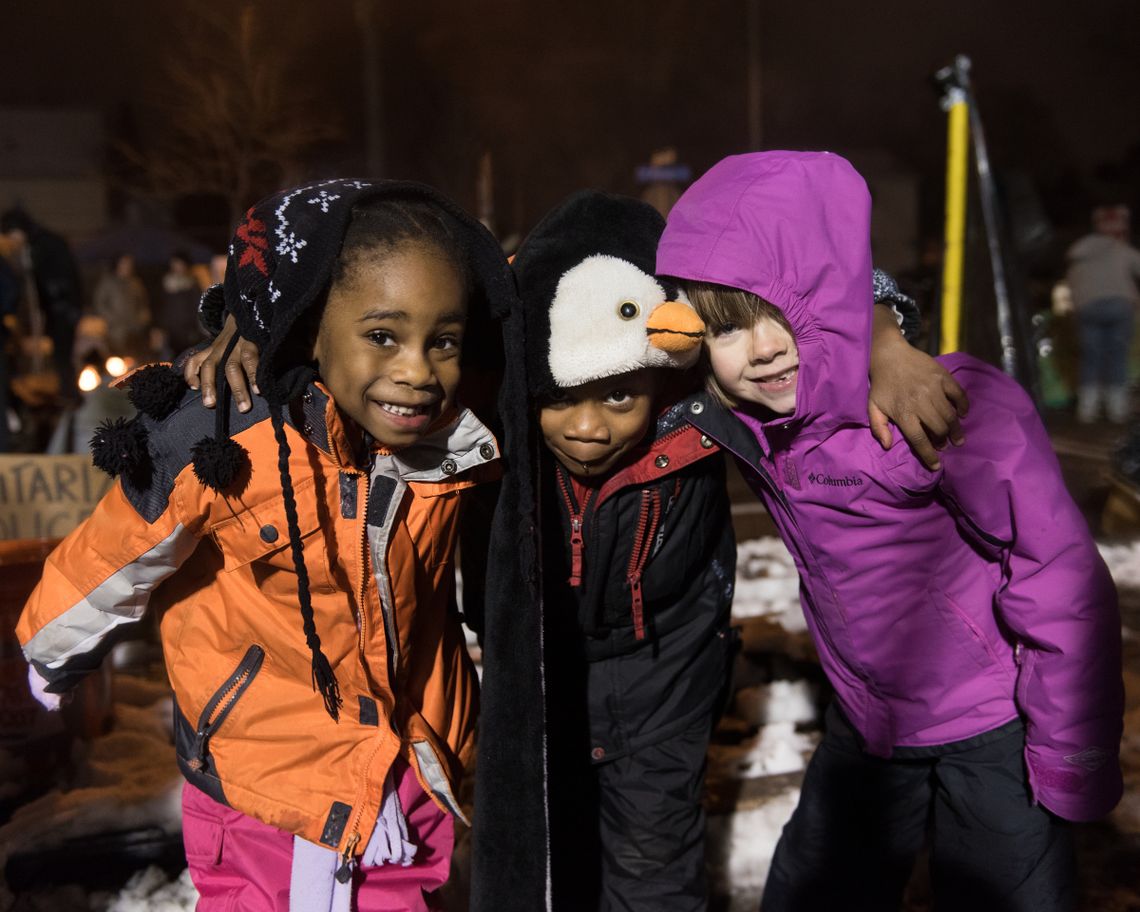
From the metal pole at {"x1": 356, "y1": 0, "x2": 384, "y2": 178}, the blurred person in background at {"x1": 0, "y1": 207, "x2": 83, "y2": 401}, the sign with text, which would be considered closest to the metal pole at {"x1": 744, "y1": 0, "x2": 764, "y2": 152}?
the metal pole at {"x1": 356, "y1": 0, "x2": 384, "y2": 178}

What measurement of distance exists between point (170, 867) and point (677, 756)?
1422 millimetres

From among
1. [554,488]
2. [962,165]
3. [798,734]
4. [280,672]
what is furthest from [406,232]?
[962,165]

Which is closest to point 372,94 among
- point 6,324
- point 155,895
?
point 6,324

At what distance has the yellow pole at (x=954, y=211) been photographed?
391 cm

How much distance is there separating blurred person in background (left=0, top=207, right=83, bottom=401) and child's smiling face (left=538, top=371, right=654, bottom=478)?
27.9ft

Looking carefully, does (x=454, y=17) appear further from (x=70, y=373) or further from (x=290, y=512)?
(x=290, y=512)

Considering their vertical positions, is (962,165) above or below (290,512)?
above

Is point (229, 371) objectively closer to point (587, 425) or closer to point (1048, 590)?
point (587, 425)

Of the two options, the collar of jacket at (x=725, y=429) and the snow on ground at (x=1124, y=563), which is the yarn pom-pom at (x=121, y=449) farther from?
the snow on ground at (x=1124, y=563)

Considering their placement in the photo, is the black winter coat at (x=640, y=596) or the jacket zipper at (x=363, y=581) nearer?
the jacket zipper at (x=363, y=581)

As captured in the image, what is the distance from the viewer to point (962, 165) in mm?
3926

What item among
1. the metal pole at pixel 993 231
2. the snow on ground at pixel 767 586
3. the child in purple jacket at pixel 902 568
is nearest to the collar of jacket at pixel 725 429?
the child in purple jacket at pixel 902 568

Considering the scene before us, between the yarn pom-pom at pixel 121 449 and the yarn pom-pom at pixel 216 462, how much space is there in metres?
A: 0.11

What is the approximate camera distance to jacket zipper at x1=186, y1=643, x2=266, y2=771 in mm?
1789
